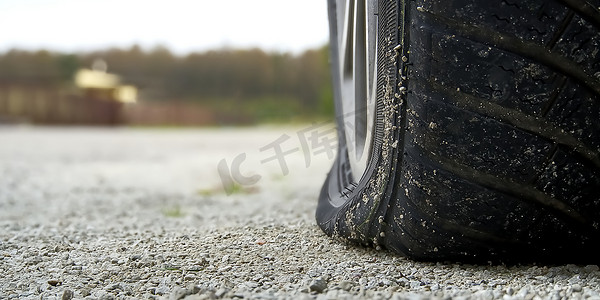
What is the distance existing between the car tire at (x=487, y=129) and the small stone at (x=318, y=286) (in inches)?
7.3

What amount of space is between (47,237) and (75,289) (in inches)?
19.6

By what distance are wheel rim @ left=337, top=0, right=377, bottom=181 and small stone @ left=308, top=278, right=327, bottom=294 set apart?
0.93ft

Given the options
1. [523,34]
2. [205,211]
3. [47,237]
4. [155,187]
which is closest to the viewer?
[523,34]

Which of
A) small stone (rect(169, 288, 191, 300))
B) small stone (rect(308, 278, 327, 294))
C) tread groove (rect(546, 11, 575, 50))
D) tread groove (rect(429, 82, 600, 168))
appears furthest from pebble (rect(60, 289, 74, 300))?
tread groove (rect(546, 11, 575, 50))

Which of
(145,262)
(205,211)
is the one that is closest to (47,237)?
(145,262)

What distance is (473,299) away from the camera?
81 cm

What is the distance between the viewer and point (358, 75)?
1.16m

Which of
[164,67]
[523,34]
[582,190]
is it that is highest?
[523,34]

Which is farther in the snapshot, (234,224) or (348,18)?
(234,224)

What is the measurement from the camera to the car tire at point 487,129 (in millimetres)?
817

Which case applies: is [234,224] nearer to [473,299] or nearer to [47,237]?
[47,237]

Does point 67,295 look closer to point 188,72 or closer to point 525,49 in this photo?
point 525,49

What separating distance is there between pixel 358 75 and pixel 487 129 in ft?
1.24

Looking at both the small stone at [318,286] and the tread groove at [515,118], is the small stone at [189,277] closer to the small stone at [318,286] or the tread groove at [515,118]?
the small stone at [318,286]
